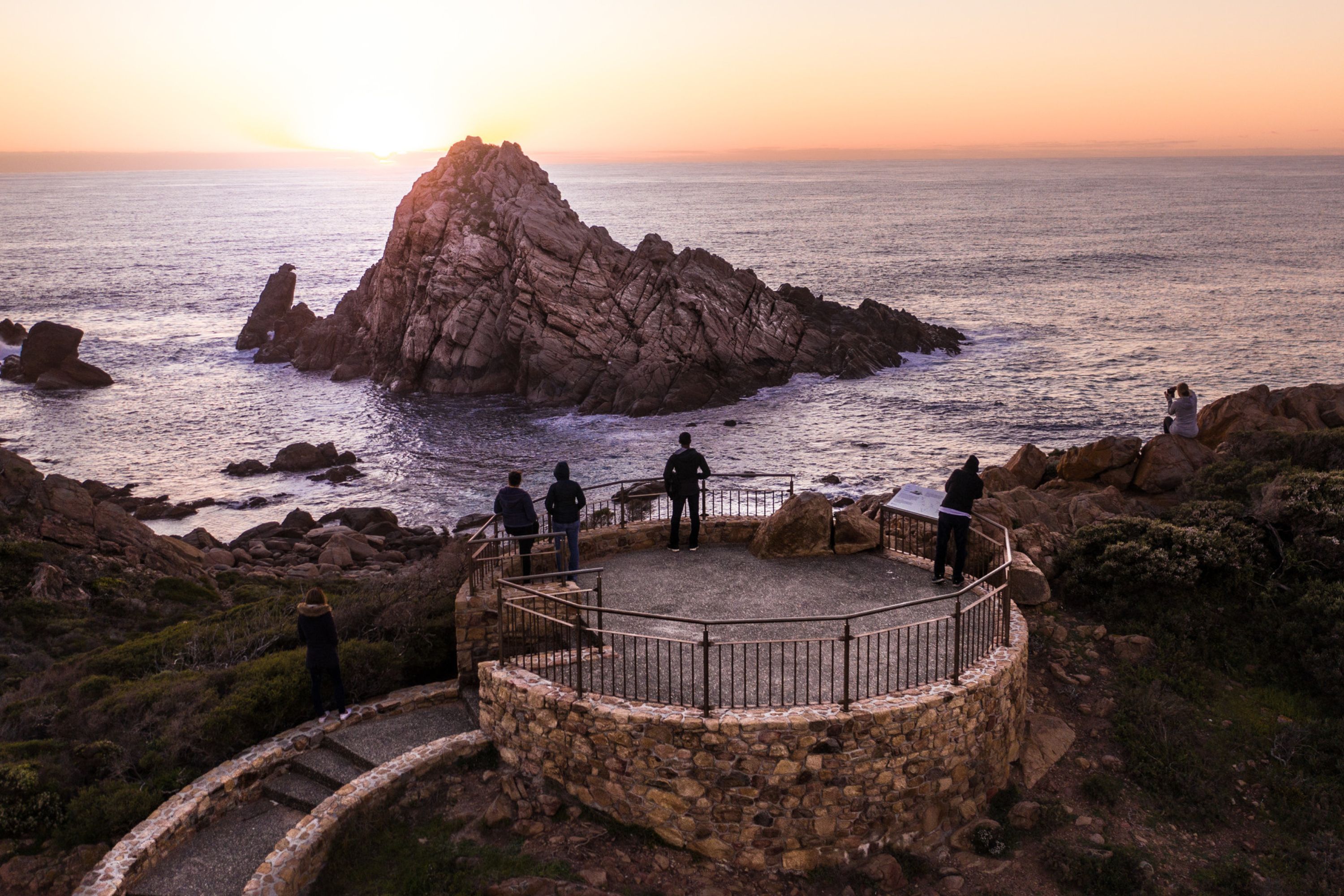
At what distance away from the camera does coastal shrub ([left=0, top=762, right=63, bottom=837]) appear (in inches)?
443

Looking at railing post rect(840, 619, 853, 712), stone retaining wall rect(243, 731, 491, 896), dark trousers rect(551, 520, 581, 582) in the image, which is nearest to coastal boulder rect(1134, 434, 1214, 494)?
railing post rect(840, 619, 853, 712)

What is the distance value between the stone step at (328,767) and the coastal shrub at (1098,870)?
8853 millimetres

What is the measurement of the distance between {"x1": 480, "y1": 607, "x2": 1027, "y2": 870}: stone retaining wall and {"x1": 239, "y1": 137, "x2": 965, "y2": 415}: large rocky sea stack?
36.9 m

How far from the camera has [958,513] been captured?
14.0m

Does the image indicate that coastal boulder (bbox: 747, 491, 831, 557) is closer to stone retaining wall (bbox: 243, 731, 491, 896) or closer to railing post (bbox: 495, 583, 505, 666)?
railing post (bbox: 495, 583, 505, 666)

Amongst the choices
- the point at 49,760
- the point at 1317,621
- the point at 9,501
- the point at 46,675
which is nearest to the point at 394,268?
the point at 9,501

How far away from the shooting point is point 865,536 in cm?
1636

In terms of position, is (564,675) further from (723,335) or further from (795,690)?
(723,335)

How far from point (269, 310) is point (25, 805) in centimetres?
6398

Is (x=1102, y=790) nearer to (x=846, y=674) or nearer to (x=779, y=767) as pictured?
(x=846, y=674)

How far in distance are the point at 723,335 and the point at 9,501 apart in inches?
1389

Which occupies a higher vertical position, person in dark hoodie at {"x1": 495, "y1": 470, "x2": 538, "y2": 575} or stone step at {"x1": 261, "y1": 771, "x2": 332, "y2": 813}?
person in dark hoodie at {"x1": 495, "y1": 470, "x2": 538, "y2": 575}

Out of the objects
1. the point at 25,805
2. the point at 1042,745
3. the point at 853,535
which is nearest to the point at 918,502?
the point at 853,535

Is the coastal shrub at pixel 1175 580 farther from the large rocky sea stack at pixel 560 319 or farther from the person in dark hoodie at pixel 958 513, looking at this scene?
the large rocky sea stack at pixel 560 319
